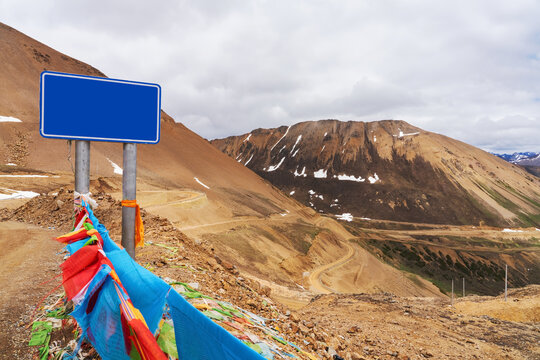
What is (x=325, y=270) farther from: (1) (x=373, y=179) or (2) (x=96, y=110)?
(1) (x=373, y=179)

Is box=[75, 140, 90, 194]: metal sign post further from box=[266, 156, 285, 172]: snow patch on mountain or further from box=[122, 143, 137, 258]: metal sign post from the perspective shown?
box=[266, 156, 285, 172]: snow patch on mountain

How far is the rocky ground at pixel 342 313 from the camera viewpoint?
6797mm

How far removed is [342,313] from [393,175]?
119227mm

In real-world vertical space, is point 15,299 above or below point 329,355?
above

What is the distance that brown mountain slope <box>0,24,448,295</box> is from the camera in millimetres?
34250

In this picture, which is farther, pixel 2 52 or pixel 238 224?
pixel 2 52

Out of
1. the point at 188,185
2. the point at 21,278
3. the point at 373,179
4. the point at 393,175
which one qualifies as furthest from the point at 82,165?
the point at 393,175

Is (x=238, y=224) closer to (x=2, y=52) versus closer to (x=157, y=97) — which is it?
(x=157, y=97)

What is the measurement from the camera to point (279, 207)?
64.8 metres

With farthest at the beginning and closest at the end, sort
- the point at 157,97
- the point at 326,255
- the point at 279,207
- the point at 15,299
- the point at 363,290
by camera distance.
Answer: the point at 279,207
the point at 326,255
the point at 363,290
the point at 15,299
the point at 157,97

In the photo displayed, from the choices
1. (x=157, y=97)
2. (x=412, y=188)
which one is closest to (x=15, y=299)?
(x=157, y=97)

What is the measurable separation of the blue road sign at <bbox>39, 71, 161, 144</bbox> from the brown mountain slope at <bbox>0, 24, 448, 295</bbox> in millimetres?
14831

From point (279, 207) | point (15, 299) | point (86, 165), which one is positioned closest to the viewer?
point (86, 165)

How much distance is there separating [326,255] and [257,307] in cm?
4066
